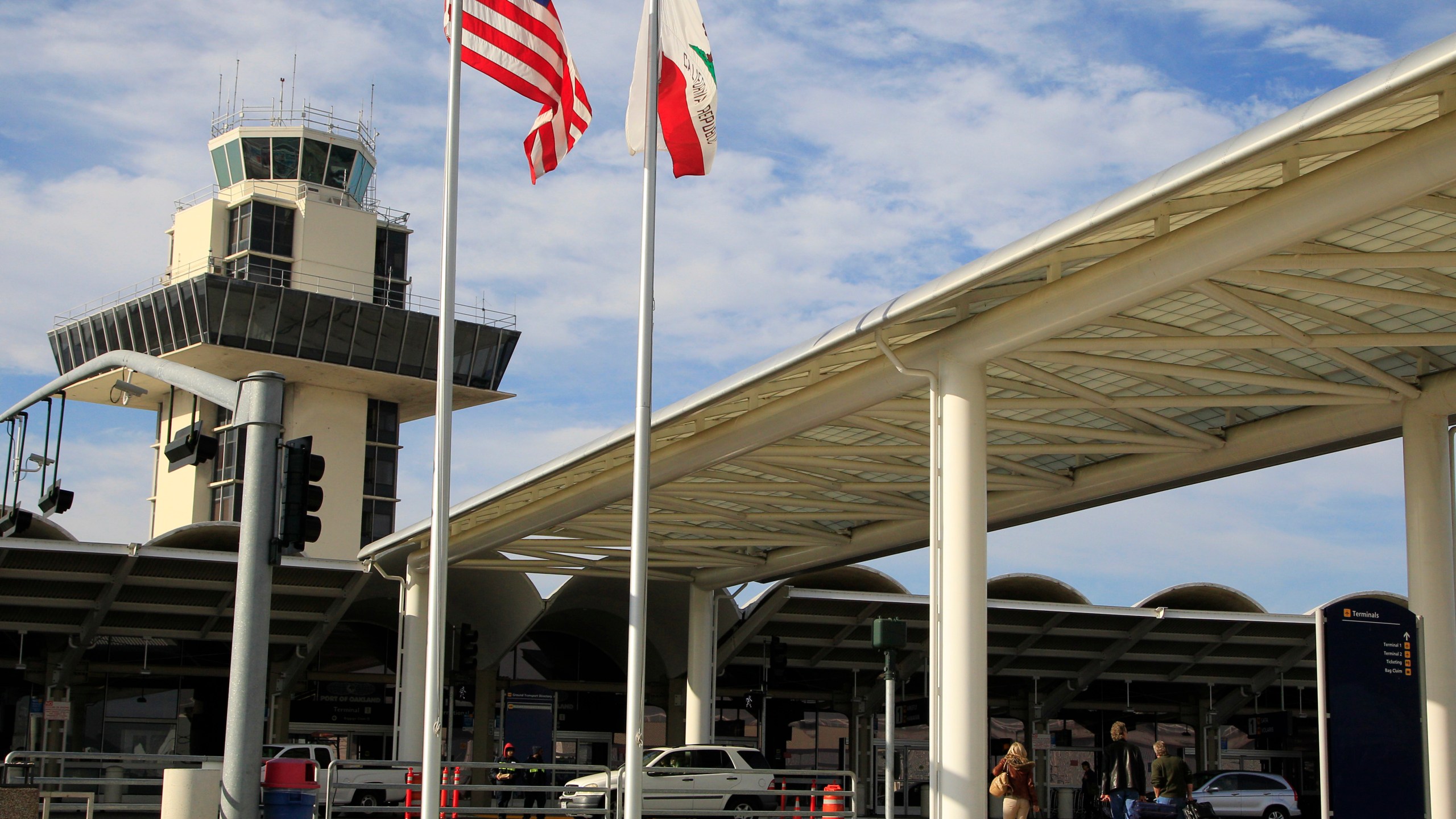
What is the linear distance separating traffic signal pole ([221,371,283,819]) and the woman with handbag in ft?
25.5

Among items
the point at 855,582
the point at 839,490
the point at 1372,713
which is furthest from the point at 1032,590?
the point at 1372,713

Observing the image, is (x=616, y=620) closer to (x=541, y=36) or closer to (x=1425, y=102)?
(x=541, y=36)

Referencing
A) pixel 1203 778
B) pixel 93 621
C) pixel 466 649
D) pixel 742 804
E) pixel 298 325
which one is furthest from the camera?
pixel 298 325

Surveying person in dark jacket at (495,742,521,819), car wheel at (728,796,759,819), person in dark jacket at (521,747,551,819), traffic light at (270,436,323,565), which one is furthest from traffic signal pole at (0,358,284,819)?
person in dark jacket at (495,742,521,819)

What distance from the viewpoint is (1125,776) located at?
17078 millimetres

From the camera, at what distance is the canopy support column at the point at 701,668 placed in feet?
117

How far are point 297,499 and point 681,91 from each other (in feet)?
18.9

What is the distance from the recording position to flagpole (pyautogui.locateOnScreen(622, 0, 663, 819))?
14461 millimetres

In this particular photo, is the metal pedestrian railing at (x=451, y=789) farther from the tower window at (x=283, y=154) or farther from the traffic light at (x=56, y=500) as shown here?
the tower window at (x=283, y=154)

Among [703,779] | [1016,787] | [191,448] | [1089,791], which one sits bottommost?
[1089,791]

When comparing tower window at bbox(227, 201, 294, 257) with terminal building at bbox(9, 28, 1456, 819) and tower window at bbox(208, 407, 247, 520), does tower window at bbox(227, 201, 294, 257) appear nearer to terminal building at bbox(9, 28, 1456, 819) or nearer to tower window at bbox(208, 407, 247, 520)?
terminal building at bbox(9, 28, 1456, 819)

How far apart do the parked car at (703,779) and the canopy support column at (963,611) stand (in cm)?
1187

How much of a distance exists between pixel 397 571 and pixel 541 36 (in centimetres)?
2072

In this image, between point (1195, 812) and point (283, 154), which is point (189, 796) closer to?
point (1195, 812)
